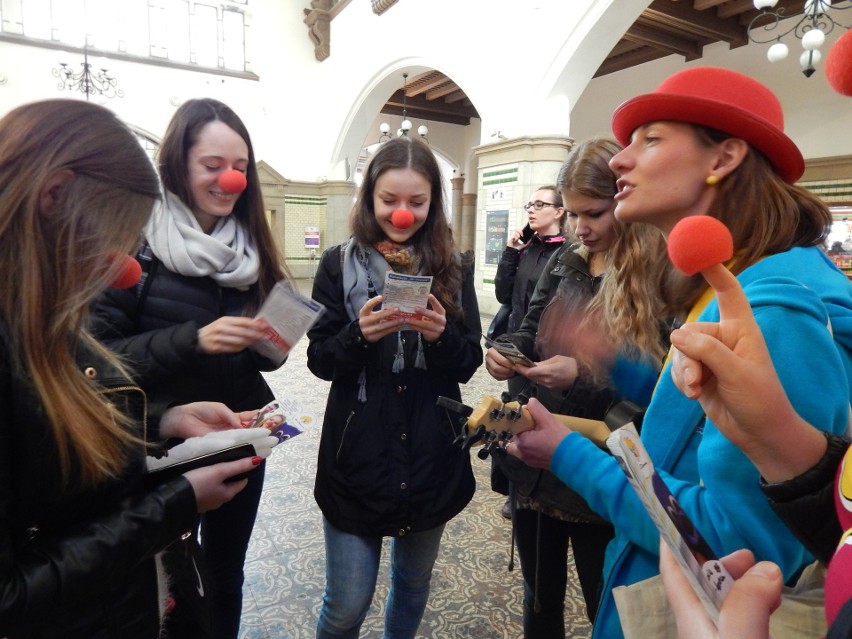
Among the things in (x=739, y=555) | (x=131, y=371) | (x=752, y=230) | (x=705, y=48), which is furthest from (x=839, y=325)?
(x=705, y=48)

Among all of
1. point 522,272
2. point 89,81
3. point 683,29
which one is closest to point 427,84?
point 683,29

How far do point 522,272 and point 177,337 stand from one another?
2240 mm

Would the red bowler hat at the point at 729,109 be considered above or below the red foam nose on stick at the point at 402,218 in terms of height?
above

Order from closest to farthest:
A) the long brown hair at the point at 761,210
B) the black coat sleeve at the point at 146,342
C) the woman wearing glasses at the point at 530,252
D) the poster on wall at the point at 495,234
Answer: the long brown hair at the point at 761,210 → the black coat sleeve at the point at 146,342 → the woman wearing glasses at the point at 530,252 → the poster on wall at the point at 495,234

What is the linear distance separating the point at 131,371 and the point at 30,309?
52cm

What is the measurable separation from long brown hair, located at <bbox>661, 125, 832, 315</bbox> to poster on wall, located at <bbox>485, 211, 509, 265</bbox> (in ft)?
21.5

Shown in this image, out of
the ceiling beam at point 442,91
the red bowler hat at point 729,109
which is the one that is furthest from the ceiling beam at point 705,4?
the red bowler hat at point 729,109

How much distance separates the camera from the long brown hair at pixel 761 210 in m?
0.86

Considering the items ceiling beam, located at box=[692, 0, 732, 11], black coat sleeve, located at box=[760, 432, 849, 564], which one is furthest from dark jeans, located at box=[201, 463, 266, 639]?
ceiling beam, located at box=[692, 0, 732, 11]

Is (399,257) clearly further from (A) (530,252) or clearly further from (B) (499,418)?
(A) (530,252)

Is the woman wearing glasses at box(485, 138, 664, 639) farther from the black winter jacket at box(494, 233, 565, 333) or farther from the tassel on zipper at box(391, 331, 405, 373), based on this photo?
the black winter jacket at box(494, 233, 565, 333)

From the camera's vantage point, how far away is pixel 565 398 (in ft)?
5.08

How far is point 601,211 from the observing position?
163cm

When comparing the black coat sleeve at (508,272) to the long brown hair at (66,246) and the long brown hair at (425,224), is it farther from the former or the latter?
the long brown hair at (66,246)
